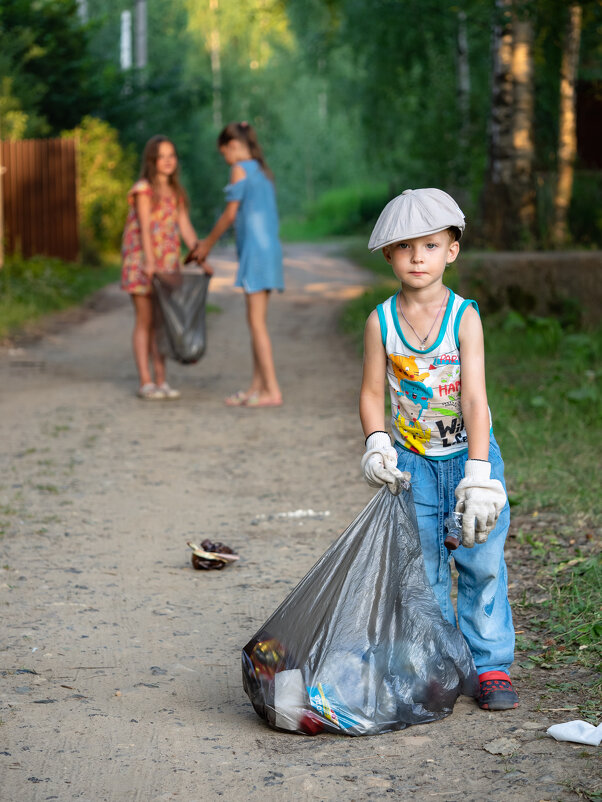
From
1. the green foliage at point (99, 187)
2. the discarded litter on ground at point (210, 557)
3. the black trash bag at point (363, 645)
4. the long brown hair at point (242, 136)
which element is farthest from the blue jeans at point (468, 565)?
the green foliage at point (99, 187)

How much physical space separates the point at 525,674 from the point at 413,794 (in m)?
0.87

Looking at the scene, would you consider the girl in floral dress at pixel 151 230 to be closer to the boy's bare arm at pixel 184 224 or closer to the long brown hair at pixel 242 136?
the boy's bare arm at pixel 184 224

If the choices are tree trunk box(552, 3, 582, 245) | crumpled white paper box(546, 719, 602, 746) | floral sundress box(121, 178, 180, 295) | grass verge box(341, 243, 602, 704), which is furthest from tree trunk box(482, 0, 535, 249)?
crumpled white paper box(546, 719, 602, 746)

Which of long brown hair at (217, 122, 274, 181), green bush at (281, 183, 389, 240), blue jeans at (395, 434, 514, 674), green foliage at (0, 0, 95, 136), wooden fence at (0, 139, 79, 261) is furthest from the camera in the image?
green bush at (281, 183, 389, 240)

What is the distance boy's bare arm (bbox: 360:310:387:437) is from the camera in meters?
3.04

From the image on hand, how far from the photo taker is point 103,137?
1825cm

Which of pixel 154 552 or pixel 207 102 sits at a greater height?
pixel 207 102

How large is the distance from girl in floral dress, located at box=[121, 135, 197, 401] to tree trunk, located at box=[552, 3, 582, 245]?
492 cm

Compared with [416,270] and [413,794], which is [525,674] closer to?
[413,794]

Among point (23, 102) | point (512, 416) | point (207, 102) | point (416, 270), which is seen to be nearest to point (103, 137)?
point (23, 102)

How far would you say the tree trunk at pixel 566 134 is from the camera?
11320 millimetres

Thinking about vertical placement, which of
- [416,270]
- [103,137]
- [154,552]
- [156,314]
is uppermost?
[103,137]

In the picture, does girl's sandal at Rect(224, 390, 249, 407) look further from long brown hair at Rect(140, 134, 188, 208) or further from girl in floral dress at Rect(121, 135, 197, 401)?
long brown hair at Rect(140, 134, 188, 208)

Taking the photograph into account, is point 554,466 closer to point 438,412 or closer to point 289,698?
point 438,412
